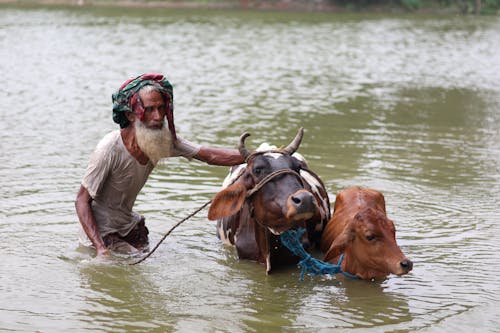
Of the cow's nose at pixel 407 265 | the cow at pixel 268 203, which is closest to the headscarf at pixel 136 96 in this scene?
the cow at pixel 268 203

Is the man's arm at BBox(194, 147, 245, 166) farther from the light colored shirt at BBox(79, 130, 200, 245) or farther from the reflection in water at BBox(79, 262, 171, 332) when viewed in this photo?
the reflection in water at BBox(79, 262, 171, 332)

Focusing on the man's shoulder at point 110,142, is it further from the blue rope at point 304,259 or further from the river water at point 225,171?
the blue rope at point 304,259

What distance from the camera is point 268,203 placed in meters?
6.89

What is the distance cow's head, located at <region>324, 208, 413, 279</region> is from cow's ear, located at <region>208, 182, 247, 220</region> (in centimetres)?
84

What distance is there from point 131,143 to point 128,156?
115mm

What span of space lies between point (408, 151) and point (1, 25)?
22.3m

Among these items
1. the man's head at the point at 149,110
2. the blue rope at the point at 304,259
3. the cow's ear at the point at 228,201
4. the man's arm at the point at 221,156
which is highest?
the man's head at the point at 149,110

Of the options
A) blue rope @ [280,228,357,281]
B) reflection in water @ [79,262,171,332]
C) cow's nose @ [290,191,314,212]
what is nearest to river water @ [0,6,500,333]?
reflection in water @ [79,262,171,332]

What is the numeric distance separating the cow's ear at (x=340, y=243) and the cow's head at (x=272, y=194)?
0.43m

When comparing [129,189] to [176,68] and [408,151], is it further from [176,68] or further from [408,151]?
[176,68]

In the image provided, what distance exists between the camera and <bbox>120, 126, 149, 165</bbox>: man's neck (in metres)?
7.51

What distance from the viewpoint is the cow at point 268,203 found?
6.74m

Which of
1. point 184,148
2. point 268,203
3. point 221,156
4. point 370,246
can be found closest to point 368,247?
point 370,246

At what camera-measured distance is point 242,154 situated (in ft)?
24.0
